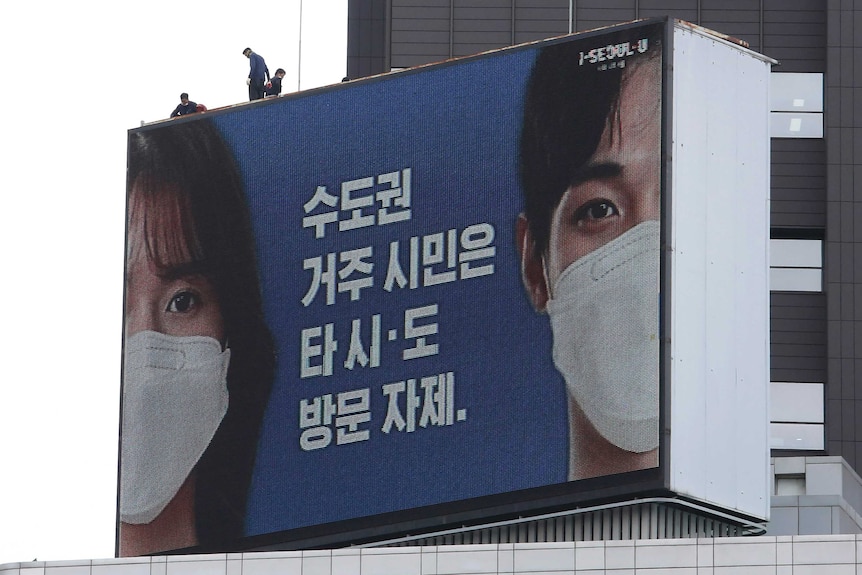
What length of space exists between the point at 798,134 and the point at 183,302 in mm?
19405

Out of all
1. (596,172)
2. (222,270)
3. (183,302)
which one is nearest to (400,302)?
(222,270)

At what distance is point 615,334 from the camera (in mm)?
40219

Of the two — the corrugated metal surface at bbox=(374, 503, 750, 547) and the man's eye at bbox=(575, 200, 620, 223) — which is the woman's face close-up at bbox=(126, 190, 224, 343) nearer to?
the corrugated metal surface at bbox=(374, 503, 750, 547)

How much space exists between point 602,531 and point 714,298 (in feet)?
12.0

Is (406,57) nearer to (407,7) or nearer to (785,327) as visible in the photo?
(407,7)

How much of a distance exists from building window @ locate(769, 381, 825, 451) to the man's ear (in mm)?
17190

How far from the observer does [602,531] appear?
1590 inches

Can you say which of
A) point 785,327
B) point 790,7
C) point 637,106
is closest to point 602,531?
point 637,106

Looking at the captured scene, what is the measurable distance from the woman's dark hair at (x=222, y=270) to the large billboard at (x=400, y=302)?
0.03 metres

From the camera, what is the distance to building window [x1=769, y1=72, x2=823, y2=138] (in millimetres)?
59500

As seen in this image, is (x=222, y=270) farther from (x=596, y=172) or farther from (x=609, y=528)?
(x=609, y=528)

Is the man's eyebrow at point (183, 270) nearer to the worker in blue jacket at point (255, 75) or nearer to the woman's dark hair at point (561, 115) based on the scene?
the worker in blue jacket at point (255, 75)

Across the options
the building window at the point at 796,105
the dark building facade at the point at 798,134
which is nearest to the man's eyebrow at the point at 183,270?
the dark building facade at the point at 798,134

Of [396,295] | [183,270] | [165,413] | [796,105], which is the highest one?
[796,105]
